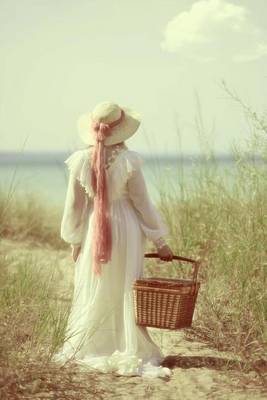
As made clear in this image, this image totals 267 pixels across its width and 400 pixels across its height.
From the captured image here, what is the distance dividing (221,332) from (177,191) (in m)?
2.44

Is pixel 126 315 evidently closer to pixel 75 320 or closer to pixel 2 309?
pixel 75 320

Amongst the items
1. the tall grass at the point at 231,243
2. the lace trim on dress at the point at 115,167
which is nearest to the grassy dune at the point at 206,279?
the tall grass at the point at 231,243

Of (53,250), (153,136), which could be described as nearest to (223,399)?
(153,136)

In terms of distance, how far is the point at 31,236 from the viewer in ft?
32.9

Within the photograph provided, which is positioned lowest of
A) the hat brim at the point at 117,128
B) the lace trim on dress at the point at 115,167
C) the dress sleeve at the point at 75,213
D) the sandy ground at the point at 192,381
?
the sandy ground at the point at 192,381

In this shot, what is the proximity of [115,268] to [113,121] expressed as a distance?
3.13 ft

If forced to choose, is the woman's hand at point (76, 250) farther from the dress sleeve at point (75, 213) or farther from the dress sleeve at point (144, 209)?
the dress sleeve at point (144, 209)

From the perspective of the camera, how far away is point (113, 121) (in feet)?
15.3

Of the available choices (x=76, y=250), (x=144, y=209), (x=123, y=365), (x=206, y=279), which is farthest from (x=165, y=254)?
(x=206, y=279)

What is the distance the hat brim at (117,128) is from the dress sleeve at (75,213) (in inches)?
12.3

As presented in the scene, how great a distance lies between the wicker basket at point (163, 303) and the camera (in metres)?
4.44

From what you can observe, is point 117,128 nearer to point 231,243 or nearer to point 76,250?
point 76,250

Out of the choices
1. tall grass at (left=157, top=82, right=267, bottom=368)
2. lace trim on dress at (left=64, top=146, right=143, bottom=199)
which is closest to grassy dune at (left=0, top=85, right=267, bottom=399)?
tall grass at (left=157, top=82, right=267, bottom=368)

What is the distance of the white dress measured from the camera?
15.1 ft
